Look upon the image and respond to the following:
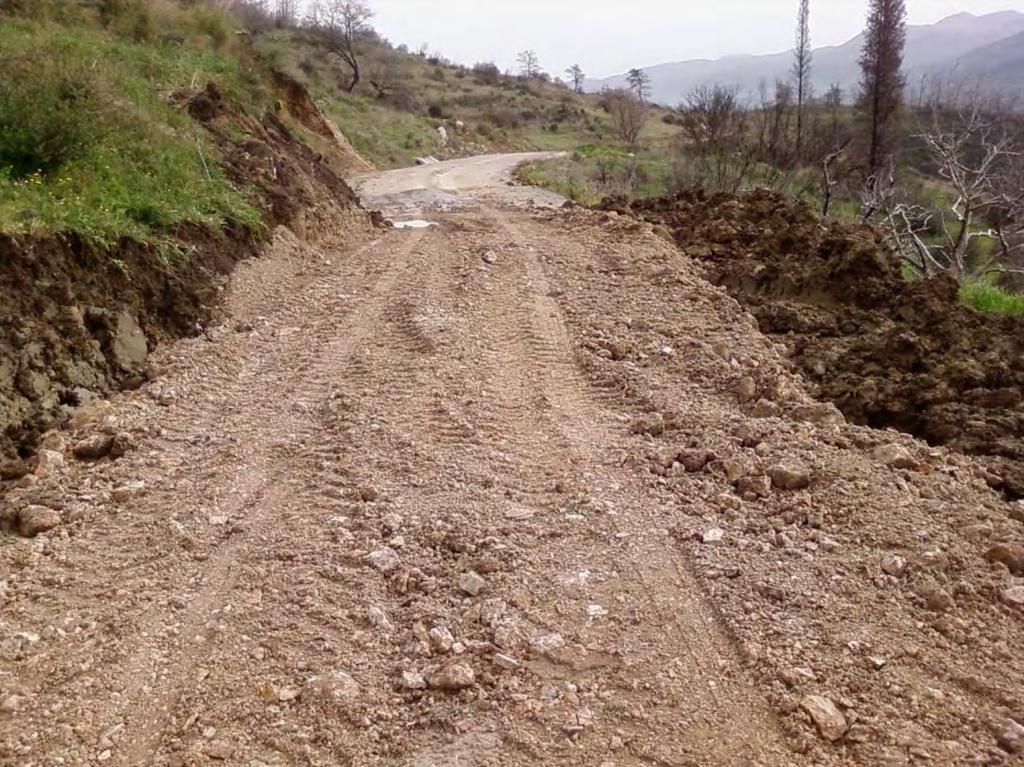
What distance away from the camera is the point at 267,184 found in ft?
30.3

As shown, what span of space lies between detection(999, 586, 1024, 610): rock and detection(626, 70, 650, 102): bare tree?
70.8m

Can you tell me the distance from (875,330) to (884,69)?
23152mm

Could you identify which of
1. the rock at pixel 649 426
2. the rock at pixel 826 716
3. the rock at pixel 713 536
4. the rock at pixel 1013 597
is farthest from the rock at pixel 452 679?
the rock at pixel 649 426

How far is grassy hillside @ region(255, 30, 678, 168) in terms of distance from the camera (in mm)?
29891

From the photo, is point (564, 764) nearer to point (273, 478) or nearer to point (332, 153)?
point (273, 478)

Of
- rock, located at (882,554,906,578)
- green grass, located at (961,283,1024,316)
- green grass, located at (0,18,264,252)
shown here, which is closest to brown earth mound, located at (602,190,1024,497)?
green grass, located at (961,283,1024,316)

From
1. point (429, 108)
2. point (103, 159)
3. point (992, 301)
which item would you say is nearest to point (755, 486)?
point (992, 301)

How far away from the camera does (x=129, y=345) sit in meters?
5.46

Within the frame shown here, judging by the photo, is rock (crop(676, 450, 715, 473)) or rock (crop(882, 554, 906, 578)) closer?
rock (crop(882, 554, 906, 578))

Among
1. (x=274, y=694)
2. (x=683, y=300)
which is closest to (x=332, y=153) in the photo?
(x=683, y=300)

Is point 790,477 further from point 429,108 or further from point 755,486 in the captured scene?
point 429,108

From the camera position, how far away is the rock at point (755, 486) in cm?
377

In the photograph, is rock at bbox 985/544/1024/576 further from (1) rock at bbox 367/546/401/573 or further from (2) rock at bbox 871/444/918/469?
(1) rock at bbox 367/546/401/573

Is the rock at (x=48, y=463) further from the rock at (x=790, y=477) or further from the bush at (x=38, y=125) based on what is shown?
the rock at (x=790, y=477)
